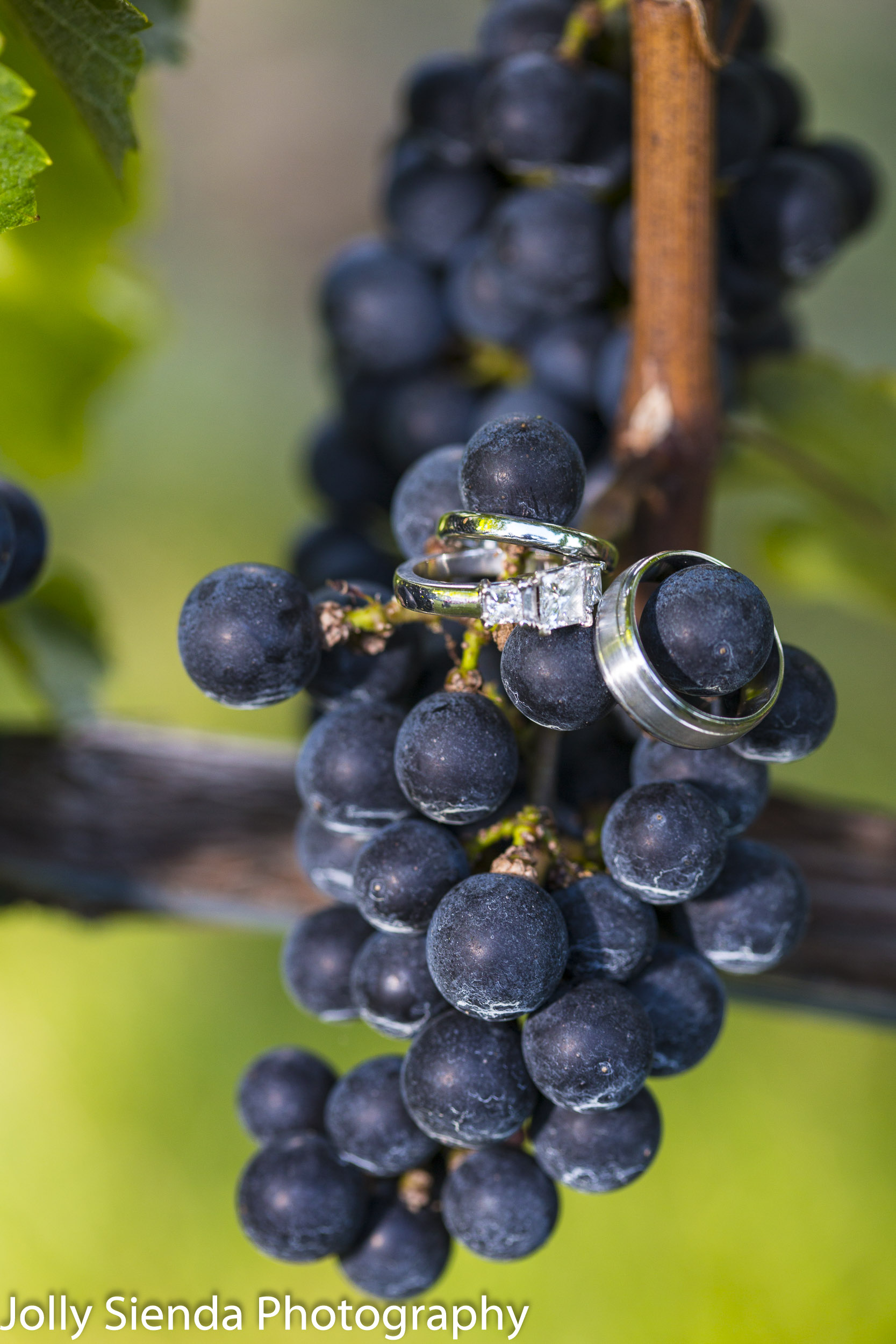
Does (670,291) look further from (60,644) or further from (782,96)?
(60,644)

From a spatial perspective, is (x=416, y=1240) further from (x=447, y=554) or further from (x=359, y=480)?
(x=359, y=480)

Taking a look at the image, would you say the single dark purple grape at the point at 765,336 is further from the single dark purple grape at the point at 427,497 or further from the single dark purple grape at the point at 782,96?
the single dark purple grape at the point at 427,497

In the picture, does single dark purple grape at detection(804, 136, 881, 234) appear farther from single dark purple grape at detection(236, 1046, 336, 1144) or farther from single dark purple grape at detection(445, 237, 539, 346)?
single dark purple grape at detection(236, 1046, 336, 1144)

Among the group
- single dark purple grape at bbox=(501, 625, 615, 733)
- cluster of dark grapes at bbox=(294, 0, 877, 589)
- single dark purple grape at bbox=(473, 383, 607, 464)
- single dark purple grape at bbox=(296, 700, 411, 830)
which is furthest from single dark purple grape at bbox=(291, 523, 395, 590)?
single dark purple grape at bbox=(501, 625, 615, 733)

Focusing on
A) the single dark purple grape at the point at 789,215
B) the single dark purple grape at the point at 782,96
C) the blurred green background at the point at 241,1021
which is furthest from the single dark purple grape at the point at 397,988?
the single dark purple grape at the point at 782,96

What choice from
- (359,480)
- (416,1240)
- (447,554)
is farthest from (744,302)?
(416,1240)
